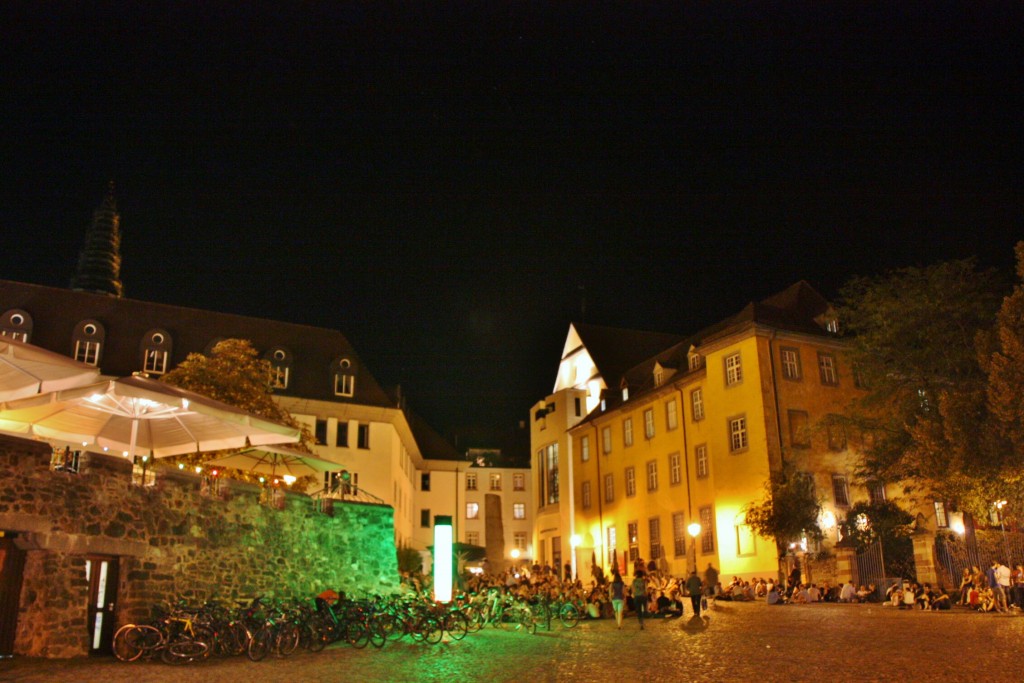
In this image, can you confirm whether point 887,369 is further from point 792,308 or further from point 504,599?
point 504,599

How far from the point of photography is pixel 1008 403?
23.2 m

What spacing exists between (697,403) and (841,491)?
24.6 ft

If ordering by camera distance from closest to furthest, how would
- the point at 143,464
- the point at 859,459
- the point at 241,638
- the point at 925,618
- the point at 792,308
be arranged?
1. the point at 241,638
2. the point at 143,464
3. the point at 925,618
4. the point at 859,459
5. the point at 792,308

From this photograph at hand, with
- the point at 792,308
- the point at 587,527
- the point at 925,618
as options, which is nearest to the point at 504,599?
the point at 925,618

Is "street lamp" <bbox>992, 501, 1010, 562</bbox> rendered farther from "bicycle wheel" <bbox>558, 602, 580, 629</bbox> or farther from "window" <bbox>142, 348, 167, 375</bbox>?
"window" <bbox>142, 348, 167, 375</bbox>

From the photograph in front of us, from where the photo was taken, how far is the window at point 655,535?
40.9 meters

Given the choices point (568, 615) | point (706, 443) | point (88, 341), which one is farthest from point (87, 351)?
point (568, 615)

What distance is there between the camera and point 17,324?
41594 millimetres

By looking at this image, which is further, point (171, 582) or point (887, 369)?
point (887, 369)

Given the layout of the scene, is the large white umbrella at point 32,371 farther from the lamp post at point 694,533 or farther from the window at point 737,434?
the lamp post at point 694,533

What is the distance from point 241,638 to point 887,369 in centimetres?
2502


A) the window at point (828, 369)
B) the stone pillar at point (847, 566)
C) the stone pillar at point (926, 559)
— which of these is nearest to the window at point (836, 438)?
the window at point (828, 369)

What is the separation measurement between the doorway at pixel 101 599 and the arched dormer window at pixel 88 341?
31001mm

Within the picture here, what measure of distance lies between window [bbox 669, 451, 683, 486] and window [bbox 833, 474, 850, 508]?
7.46 m
